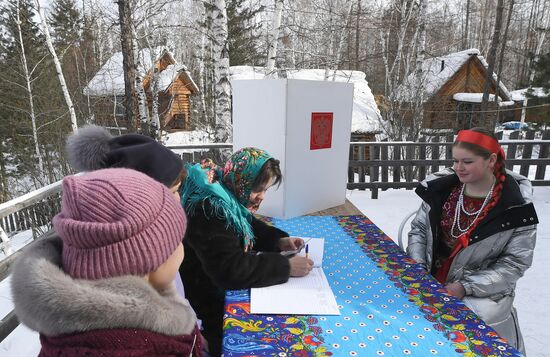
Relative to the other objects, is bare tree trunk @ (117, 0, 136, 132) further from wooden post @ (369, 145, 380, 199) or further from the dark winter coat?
the dark winter coat

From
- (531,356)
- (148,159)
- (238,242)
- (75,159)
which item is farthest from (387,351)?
(531,356)

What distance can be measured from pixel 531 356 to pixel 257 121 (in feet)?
7.63

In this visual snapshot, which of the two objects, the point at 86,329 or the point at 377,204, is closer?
the point at 86,329

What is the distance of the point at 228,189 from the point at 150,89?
372 inches

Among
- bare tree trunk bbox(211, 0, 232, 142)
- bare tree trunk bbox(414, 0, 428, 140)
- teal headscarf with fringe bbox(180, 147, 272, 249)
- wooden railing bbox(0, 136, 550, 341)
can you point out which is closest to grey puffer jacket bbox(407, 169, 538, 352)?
teal headscarf with fringe bbox(180, 147, 272, 249)

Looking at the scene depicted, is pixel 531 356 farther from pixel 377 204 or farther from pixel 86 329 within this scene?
pixel 377 204

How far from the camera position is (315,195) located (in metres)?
2.56

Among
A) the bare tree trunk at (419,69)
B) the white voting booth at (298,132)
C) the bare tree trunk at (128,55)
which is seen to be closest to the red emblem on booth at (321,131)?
the white voting booth at (298,132)

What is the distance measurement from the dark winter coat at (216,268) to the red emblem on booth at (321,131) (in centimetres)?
117

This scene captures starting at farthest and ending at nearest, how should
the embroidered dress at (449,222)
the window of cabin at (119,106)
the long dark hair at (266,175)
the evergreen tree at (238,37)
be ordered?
the evergreen tree at (238,37) → the window of cabin at (119,106) → the embroidered dress at (449,222) → the long dark hair at (266,175)

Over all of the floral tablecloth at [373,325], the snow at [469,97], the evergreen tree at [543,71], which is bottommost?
the floral tablecloth at [373,325]

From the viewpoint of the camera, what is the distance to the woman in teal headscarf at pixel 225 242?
1337mm

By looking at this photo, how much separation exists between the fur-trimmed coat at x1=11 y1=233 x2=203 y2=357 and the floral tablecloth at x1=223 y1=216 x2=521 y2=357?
418 mm

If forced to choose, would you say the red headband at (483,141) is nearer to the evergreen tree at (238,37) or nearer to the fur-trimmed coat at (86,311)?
the fur-trimmed coat at (86,311)
